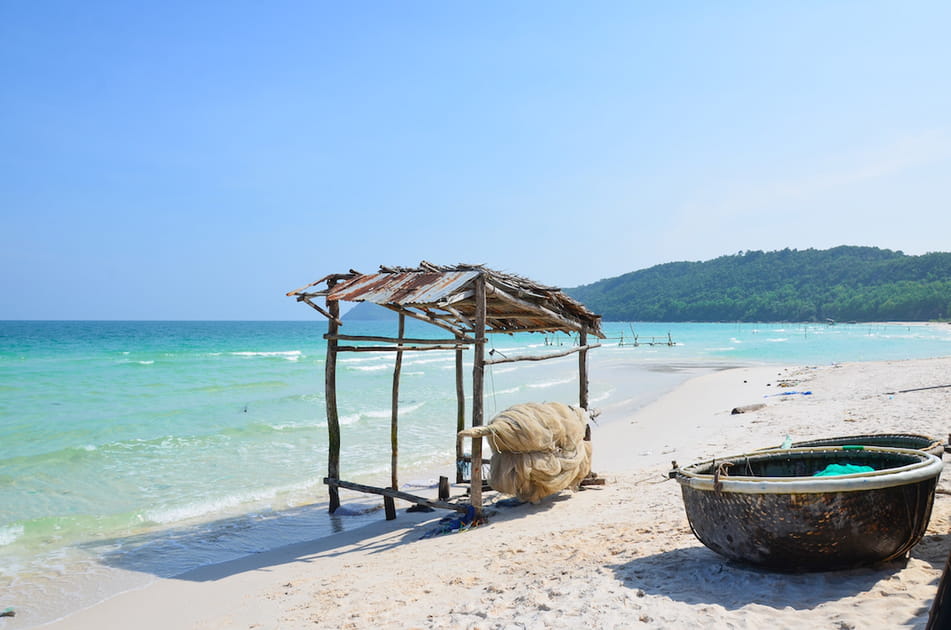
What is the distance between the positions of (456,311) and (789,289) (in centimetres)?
13592

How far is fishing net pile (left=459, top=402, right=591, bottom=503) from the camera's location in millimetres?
7160

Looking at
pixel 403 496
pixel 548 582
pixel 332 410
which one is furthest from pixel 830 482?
pixel 332 410

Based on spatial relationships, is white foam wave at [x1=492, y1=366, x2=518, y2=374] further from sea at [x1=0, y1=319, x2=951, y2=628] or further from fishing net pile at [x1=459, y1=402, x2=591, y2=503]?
fishing net pile at [x1=459, y1=402, x2=591, y2=503]

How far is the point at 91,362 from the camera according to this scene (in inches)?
1455

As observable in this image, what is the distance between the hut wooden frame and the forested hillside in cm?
10264

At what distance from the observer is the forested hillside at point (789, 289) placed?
106 m

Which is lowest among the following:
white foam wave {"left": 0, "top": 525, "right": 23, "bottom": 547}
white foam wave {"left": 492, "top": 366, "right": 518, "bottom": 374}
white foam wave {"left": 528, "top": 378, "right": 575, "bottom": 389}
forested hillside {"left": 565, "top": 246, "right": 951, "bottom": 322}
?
white foam wave {"left": 0, "top": 525, "right": 23, "bottom": 547}

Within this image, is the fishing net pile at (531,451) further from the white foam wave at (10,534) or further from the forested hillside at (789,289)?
the forested hillside at (789,289)

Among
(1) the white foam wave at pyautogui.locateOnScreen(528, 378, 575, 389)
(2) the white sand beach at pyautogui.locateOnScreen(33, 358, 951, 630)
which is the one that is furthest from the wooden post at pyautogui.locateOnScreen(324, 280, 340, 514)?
(1) the white foam wave at pyautogui.locateOnScreen(528, 378, 575, 389)

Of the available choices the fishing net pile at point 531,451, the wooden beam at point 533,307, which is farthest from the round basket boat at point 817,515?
the wooden beam at point 533,307

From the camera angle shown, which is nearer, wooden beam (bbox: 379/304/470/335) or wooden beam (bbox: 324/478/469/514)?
wooden beam (bbox: 324/478/469/514)

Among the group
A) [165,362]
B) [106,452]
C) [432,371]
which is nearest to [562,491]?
[106,452]

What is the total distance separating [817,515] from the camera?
375 cm

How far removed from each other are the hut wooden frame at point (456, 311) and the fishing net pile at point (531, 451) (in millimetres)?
257
